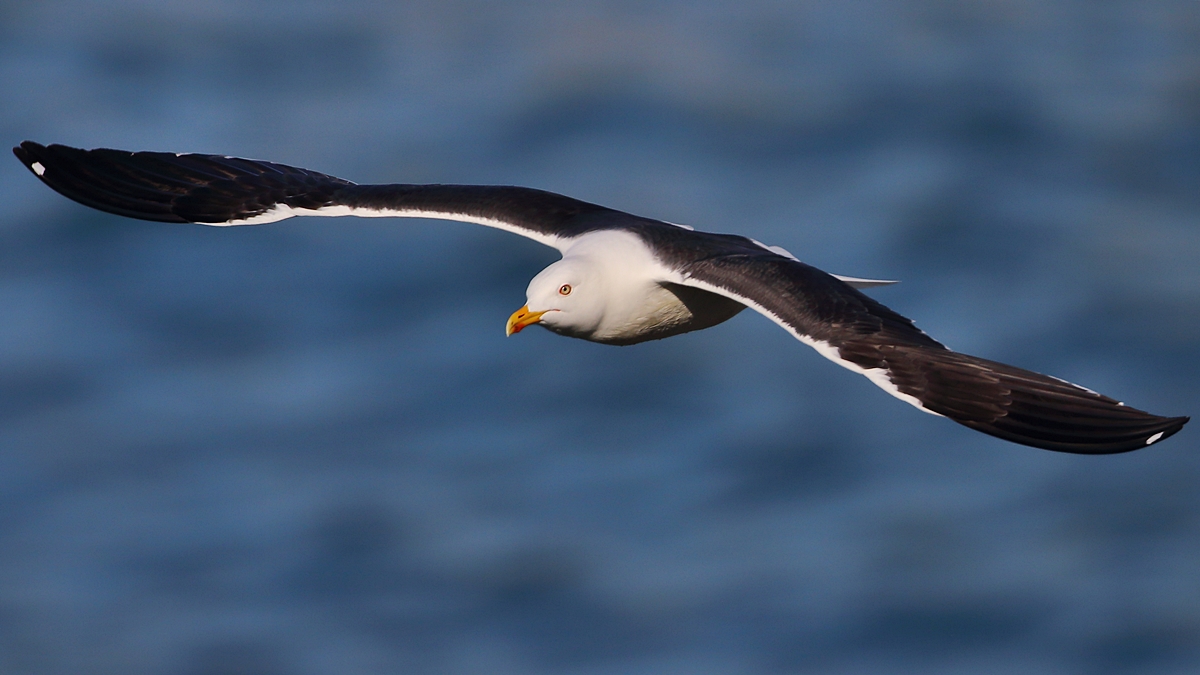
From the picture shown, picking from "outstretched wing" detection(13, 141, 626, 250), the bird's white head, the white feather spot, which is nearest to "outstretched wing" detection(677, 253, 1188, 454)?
the white feather spot

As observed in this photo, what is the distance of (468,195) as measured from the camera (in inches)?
699

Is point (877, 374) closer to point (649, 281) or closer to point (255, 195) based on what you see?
point (649, 281)

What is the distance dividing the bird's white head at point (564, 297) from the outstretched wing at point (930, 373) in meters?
1.21

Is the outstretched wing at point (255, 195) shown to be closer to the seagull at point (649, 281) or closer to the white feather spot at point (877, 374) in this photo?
the seagull at point (649, 281)

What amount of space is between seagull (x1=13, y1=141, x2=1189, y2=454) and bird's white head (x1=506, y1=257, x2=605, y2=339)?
0.5 inches

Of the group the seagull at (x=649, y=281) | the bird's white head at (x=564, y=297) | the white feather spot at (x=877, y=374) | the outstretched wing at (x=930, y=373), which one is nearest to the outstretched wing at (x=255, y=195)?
→ the seagull at (x=649, y=281)

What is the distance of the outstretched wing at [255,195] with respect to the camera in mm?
17453

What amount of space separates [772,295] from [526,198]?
4.17 m

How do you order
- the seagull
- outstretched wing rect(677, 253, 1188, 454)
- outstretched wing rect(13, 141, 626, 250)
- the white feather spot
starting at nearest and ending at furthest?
outstretched wing rect(677, 253, 1188, 454)
the seagull
the white feather spot
outstretched wing rect(13, 141, 626, 250)

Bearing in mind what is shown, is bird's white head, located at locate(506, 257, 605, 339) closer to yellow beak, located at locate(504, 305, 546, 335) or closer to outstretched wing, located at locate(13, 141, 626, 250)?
yellow beak, located at locate(504, 305, 546, 335)

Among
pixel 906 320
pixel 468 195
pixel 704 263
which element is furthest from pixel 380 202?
pixel 906 320

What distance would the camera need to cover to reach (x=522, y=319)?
15703mm

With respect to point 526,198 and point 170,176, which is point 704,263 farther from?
point 170,176

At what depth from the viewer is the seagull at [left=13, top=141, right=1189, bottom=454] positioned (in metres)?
13.6
